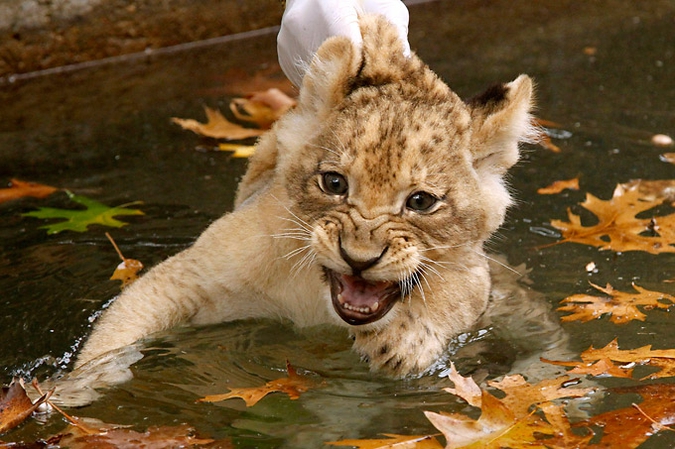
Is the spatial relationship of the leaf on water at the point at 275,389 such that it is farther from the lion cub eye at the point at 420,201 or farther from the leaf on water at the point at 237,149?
the leaf on water at the point at 237,149

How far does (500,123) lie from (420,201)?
54cm

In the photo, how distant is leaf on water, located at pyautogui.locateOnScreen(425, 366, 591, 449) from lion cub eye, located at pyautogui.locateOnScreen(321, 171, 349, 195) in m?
0.85

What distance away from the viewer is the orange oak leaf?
199 inches

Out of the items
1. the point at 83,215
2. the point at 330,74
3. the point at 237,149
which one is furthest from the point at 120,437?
the point at 237,149

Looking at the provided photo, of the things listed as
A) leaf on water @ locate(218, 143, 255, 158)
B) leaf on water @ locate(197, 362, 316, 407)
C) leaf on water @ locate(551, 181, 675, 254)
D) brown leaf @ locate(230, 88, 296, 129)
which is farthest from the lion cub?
brown leaf @ locate(230, 88, 296, 129)

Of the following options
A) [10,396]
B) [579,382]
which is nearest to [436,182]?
[579,382]

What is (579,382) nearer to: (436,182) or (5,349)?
(436,182)

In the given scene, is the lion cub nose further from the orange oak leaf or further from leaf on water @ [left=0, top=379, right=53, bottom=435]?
the orange oak leaf

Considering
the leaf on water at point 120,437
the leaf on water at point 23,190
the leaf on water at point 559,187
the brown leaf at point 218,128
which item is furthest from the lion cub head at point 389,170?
the brown leaf at point 218,128

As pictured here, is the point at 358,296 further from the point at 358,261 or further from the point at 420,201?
the point at 420,201

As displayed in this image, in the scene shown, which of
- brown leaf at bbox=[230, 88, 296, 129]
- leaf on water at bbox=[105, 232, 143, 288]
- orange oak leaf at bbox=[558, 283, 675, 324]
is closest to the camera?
orange oak leaf at bbox=[558, 283, 675, 324]

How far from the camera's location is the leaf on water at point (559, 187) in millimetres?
6648

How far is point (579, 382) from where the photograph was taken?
4.36m

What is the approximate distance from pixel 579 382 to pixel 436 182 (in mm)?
1080
